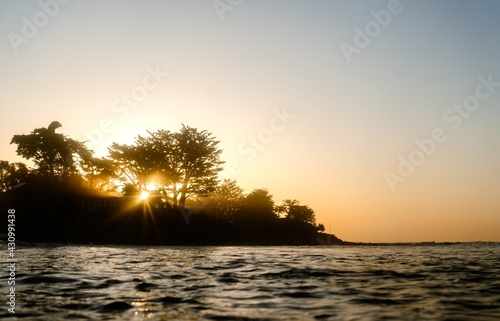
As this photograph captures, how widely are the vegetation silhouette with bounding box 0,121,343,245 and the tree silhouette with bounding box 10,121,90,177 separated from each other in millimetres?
142

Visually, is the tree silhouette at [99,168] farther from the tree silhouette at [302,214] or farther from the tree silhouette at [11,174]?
the tree silhouette at [302,214]

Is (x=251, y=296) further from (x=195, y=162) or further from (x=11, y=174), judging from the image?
(x=11, y=174)

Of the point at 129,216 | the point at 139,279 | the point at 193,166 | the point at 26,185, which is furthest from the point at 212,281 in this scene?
the point at 26,185

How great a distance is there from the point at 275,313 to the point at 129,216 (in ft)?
167

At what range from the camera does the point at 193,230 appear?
53781 mm

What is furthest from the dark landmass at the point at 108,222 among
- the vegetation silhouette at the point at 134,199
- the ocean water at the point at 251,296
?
the ocean water at the point at 251,296

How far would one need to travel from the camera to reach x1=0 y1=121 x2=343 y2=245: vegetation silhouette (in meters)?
51.2

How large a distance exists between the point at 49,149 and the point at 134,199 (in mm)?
18828

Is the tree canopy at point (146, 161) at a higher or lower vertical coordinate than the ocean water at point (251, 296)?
higher

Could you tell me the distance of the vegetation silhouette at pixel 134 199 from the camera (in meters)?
51.2

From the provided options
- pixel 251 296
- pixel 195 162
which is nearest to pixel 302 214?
pixel 195 162

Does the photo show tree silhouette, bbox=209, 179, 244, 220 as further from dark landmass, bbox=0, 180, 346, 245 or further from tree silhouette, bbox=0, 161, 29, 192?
tree silhouette, bbox=0, 161, 29, 192

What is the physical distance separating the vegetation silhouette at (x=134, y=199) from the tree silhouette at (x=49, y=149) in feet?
0.47

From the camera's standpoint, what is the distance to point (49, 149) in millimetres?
69812
